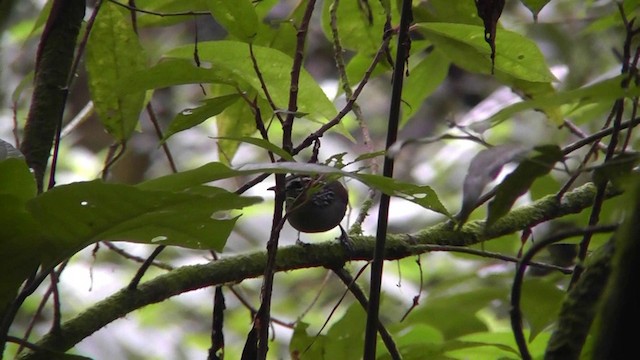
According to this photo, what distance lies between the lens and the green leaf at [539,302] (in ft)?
3.02

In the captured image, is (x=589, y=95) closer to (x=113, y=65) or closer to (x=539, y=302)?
(x=539, y=302)

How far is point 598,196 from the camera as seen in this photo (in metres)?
0.77

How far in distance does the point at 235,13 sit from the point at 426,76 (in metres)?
0.45

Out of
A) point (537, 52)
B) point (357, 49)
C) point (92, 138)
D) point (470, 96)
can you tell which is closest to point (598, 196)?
point (537, 52)

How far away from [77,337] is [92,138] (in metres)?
3.42

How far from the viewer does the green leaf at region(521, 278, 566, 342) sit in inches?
36.2

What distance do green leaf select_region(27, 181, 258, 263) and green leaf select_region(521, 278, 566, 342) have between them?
0.41 metres

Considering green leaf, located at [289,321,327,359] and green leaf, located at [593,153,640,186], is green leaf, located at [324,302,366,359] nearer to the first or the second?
green leaf, located at [289,321,327,359]

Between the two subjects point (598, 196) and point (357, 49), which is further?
point (357, 49)

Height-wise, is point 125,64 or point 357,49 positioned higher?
point 357,49

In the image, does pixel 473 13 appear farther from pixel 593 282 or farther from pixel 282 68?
pixel 593 282

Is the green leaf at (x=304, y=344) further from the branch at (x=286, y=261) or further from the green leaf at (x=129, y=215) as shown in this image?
the green leaf at (x=129, y=215)

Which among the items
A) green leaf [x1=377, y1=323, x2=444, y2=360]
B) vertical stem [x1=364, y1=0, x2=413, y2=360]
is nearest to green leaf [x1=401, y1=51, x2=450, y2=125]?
green leaf [x1=377, y1=323, x2=444, y2=360]

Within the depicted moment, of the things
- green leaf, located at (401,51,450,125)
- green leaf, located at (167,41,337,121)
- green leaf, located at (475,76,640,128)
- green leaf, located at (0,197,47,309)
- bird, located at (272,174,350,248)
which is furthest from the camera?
green leaf, located at (401,51,450,125)
